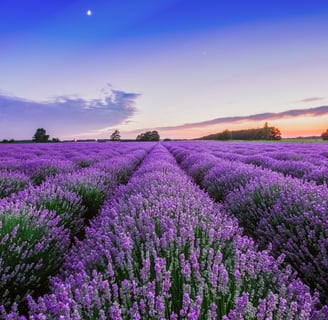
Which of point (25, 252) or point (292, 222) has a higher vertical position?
point (25, 252)

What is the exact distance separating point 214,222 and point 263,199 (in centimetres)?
125

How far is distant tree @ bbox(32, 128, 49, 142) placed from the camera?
49750 mm

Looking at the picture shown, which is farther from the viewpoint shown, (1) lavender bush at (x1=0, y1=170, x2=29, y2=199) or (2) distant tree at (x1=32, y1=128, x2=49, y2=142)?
(2) distant tree at (x1=32, y1=128, x2=49, y2=142)

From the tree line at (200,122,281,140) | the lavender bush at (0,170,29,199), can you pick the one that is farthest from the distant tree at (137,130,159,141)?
the lavender bush at (0,170,29,199)

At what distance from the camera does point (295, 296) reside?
5.15ft

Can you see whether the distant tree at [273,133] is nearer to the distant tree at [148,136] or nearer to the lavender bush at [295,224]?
the distant tree at [148,136]

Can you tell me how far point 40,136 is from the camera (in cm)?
4994

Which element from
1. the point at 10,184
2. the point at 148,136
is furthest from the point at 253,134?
the point at 10,184

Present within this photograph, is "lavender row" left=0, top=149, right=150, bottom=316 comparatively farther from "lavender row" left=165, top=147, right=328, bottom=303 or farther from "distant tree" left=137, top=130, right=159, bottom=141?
"distant tree" left=137, top=130, right=159, bottom=141

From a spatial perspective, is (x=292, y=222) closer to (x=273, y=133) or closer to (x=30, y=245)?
(x=30, y=245)

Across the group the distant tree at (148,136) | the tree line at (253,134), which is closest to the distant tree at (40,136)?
the distant tree at (148,136)

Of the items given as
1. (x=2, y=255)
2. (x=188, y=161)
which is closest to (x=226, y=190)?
(x=2, y=255)

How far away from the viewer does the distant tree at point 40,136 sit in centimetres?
4975

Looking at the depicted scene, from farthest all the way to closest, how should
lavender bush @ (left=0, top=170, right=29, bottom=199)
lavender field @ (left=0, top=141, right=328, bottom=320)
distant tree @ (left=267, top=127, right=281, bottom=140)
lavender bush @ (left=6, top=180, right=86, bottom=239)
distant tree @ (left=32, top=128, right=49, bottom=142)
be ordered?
distant tree @ (left=267, top=127, right=281, bottom=140)
distant tree @ (left=32, top=128, right=49, bottom=142)
lavender bush @ (left=0, top=170, right=29, bottom=199)
lavender bush @ (left=6, top=180, right=86, bottom=239)
lavender field @ (left=0, top=141, right=328, bottom=320)
